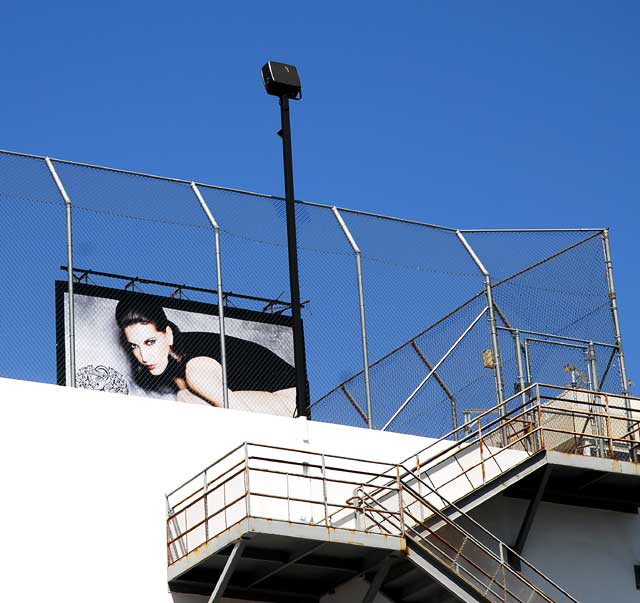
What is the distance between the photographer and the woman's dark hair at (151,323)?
86.6 feet

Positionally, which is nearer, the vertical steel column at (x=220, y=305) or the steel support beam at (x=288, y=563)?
the steel support beam at (x=288, y=563)

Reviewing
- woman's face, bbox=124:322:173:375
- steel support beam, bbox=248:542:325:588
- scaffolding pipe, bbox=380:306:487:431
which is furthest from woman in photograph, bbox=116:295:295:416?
steel support beam, bbox=248:542:325:588

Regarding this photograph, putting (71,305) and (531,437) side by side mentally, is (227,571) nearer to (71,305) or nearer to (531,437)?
(71,305)

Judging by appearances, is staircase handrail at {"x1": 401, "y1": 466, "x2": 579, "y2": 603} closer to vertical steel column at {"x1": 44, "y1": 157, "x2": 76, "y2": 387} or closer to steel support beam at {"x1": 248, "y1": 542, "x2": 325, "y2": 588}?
steel support beam at {"x1": 248, "y1": 542, "x2": 325, "y2": 588}

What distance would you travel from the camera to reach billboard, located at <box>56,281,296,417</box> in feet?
85.1

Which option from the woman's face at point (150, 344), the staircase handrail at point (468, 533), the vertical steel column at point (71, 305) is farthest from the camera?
the woman's face at point (150, 344)

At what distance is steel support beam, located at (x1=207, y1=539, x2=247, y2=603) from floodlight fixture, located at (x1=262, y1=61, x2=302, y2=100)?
967cm

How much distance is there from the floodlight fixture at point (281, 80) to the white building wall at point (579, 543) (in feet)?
27.9

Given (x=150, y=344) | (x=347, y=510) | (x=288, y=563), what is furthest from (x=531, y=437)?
(x=150, y=344)

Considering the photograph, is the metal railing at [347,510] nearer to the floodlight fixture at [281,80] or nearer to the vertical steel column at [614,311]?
the vertical steel column at [614,311]

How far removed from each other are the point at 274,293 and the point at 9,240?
524 centimetres

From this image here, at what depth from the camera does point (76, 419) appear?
81.7ft

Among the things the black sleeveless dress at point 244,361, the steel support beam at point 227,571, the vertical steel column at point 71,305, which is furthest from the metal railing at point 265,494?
the vertical steel column at point 71,305

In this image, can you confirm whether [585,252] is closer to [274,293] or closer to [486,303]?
[486,303]
